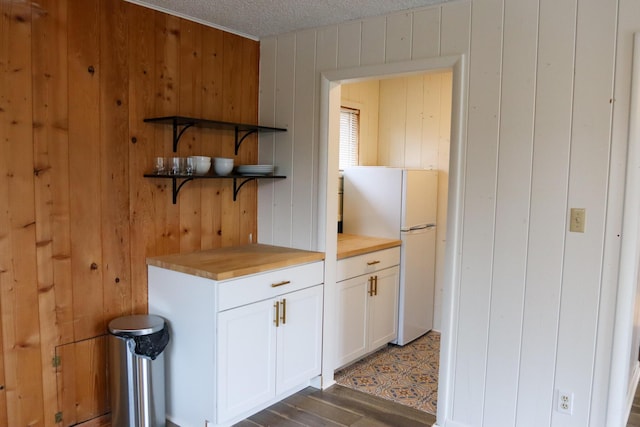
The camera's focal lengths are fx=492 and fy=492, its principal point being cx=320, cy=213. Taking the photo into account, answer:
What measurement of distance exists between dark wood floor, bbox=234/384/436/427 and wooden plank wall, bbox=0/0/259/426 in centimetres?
94

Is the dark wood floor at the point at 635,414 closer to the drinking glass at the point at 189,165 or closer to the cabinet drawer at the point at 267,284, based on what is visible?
the cabinet drawer at the point at 267,284

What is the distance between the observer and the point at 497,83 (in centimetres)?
240

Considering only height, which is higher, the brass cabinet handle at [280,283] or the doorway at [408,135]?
the doorway at [408,135]

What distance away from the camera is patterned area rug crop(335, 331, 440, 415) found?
10.1 ft

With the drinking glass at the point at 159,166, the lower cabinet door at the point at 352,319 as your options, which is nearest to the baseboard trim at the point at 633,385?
the lower cabinet door at the point at 352,319

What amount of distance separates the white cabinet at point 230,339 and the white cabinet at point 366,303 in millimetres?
390

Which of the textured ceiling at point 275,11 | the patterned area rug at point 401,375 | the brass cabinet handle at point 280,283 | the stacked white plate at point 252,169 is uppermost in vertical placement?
the textured ceiling at point 275,11

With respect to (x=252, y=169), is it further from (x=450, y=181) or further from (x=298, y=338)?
(x=450, y=181)

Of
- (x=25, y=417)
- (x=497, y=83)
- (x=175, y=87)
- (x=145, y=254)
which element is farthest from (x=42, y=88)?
(x=497, y=83)

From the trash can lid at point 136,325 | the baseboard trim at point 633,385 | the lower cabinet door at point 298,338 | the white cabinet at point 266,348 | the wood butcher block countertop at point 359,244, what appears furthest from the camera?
the wood butcher block countertop at point 359,244

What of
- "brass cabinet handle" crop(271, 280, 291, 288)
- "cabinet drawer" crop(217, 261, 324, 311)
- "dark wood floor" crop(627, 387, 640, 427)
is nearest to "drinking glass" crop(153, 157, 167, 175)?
"cabinet drawer" crop(217, 261, 324, 311)

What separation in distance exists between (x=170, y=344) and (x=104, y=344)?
34cm

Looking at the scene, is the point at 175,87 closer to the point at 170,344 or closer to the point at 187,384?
the point at 170,344

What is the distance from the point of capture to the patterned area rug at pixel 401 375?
3.08 metres
